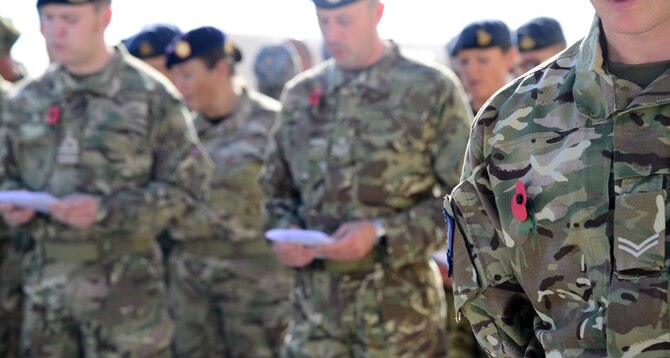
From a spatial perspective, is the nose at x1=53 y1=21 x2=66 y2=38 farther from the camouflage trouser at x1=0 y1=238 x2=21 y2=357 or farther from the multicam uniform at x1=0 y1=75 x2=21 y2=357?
the camouflage trouser at x1=0 y1=238 x2=21 y2=357

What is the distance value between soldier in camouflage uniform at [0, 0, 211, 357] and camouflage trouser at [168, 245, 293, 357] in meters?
0.73

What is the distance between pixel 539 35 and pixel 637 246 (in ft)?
16.1

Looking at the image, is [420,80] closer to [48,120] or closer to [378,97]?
[378,97]

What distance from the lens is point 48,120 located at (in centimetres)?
504

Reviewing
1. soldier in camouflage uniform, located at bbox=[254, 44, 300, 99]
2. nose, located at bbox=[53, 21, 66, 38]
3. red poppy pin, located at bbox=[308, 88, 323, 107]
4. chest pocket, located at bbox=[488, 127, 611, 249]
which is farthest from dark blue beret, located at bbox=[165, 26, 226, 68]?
chest pocket, located at bbox=[488, 127, 611, 249]

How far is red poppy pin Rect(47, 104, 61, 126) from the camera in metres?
5.01

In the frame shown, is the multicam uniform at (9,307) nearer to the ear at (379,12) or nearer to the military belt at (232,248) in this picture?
the military belt at (232,248)

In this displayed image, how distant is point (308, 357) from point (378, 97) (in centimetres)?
110

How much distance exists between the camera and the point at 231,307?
5.83 meters

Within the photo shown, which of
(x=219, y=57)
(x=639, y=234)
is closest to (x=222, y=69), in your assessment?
(x=219, y=57)

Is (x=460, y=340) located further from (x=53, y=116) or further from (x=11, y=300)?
(x=11, y=300)

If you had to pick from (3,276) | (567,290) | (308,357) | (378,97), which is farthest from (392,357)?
(3,276)

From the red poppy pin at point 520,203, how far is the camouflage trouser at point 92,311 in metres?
3.09

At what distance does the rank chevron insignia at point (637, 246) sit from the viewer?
1.90 metres
